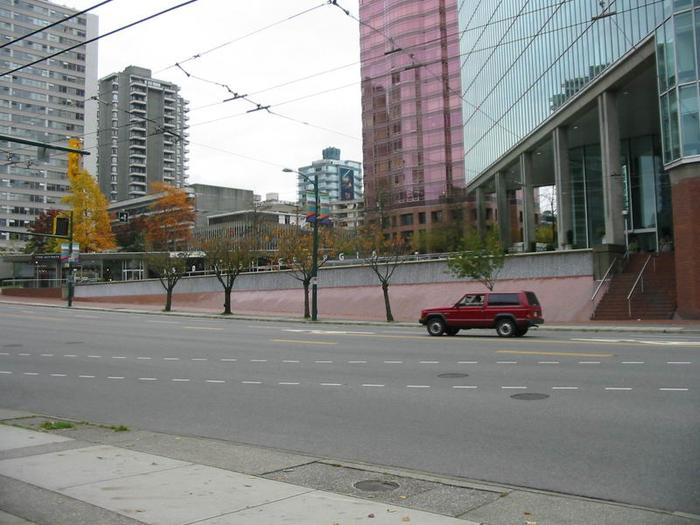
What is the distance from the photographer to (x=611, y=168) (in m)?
36.3

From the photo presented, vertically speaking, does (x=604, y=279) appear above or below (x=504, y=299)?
above

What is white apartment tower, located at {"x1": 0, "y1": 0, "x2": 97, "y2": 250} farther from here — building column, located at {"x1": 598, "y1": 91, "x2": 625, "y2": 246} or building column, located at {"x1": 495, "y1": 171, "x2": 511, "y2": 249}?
building column, located at {"x1": 598, "y1": 91, "x2": 625, "y2": 246}

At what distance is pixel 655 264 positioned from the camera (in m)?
34.7

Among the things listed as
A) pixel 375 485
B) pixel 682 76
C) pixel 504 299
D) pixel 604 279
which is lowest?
pixel 375 485

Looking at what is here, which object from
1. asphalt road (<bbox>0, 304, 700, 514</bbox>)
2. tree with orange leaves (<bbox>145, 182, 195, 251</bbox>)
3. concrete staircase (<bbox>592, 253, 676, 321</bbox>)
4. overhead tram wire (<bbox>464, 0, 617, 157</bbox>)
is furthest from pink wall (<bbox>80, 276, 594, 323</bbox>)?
tree with orange leaves (<bbox>145, 182, 195, 251</bbox>)

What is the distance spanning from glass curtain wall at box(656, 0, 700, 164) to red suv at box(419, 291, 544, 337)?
1116 centimetres

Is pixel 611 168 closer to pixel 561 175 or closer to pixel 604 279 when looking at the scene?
pixel 561 175

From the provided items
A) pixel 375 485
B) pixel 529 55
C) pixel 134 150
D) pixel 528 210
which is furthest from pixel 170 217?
pixel 375 485

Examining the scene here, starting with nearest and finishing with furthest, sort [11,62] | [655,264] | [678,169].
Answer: [678,169], [655,264], [11,62]

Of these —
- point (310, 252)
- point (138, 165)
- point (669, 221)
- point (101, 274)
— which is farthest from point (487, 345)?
point (138, 165)

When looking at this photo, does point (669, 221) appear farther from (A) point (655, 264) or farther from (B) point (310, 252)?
(B) point (310, 252)

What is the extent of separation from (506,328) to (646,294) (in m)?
11.9

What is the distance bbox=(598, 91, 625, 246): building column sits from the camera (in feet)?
118

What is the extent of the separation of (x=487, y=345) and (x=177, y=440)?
13.1 metres
